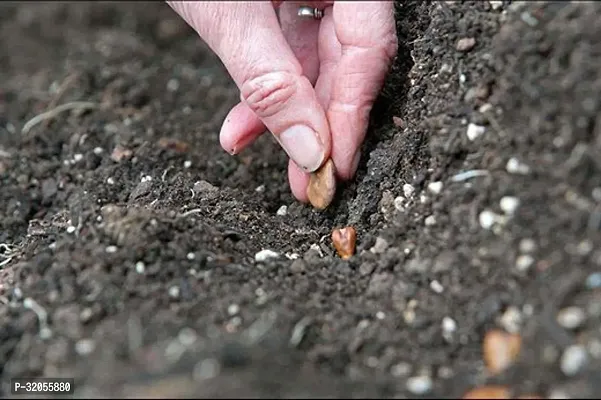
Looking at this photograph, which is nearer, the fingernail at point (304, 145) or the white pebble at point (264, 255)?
the white pebble at point (264, 255)

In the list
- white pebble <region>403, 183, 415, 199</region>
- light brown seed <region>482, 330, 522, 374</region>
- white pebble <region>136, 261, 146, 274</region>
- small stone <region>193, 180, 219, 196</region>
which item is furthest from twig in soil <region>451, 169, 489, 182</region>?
small stone <region>193, 180, 219, 196</region>

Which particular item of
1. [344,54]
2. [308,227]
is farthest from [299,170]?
[344,54]

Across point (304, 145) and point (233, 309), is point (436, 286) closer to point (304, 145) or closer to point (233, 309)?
point (233, 309)

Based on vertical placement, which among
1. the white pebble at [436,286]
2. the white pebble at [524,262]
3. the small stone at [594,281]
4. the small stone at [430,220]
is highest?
the small stone at [594,281]

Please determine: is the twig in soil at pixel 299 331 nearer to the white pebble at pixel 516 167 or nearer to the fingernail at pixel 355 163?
the white pebble at pixel 516 167

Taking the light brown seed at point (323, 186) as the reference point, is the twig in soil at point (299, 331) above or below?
above

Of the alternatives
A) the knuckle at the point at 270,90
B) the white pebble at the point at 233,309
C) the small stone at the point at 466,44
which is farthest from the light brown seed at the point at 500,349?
the knuckle at the point at 270,90

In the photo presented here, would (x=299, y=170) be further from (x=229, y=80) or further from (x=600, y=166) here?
(x=229, y=80)
